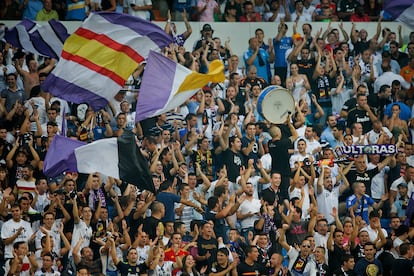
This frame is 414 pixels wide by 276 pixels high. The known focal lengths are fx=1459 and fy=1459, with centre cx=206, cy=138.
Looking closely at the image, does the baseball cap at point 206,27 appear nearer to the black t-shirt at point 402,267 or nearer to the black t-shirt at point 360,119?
the black t-shirt at point 360,119

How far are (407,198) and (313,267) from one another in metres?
2.70

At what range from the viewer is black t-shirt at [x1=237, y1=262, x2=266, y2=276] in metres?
22.2

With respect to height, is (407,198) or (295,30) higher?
(295,30)

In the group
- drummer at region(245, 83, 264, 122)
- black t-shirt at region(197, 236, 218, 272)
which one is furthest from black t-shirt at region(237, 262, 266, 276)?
drummer at region(245, 83, 264, 122)

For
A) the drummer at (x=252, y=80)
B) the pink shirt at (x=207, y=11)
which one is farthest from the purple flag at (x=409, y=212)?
the pink shirt at (x=207, y=11)

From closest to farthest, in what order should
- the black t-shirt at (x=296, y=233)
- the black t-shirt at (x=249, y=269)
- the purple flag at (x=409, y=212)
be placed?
the black t-shirt at (x=249, y=269) → the black t-shirt at (x=296, y=233) → the purple flag at (x=409, y=212)

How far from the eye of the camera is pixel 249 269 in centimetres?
2222

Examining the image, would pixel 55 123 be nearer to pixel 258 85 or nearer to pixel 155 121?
pixel 155 121

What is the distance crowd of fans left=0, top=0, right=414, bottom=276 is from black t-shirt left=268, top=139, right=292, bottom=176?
20 mm

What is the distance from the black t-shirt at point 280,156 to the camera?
24203 mm

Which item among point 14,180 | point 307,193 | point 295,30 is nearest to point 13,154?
point 14,180

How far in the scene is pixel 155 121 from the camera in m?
24.6

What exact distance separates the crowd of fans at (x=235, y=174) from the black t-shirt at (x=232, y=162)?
0.07 ft

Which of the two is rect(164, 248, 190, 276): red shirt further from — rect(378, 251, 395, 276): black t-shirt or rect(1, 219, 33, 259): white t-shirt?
rect(378, 251, 395, 276): black t-shirt
